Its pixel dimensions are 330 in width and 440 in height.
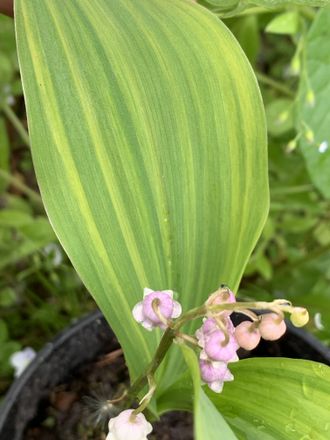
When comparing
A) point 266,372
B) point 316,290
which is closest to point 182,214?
point 266,372

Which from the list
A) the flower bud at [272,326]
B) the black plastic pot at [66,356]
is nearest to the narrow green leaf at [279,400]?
the flower bud at [272,326]

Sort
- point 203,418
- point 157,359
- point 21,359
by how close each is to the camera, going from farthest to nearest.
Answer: point 21,359 → point 157,359 → point 203,418

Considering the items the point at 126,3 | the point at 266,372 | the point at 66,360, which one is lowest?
the point at 66,360

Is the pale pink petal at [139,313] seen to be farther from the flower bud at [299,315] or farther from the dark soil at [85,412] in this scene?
the dark soil at [85,412]

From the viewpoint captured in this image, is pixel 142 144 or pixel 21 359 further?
pixel 21 359

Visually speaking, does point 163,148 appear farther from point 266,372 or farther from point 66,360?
point 66,360

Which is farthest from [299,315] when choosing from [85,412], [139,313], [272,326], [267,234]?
[267,234]

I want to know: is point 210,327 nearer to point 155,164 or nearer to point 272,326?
point 272,326
